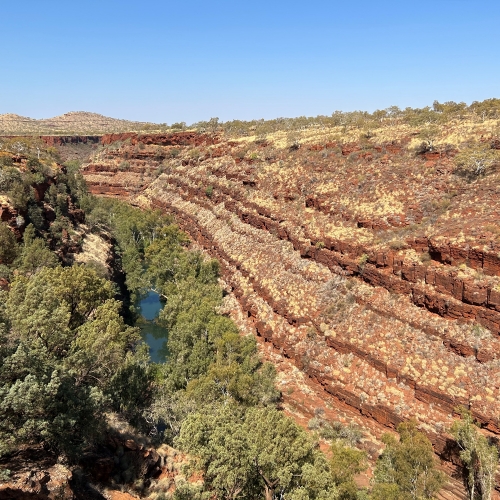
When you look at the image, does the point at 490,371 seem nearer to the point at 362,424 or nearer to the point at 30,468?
the point at 362,424

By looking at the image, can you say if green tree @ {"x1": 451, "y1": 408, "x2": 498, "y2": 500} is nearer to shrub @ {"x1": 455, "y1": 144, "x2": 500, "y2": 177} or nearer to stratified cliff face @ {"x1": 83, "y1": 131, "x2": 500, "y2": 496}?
stratified cliff face @ {"x1": 83, "y1": 131, "x2": 500, "y2": 496}

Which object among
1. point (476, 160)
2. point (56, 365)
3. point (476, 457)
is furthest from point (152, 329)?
point (476, 160)

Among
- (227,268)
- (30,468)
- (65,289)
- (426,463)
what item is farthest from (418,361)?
(227,268)

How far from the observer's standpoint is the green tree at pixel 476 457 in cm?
1639

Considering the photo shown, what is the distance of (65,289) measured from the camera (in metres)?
26.2

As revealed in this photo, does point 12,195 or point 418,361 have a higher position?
point 12,195

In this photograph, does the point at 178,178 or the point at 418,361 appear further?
the point at 178,178

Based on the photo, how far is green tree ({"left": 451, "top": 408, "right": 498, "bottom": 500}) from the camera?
1639 centimetres

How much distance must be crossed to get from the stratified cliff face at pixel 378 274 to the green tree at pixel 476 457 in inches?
76.5

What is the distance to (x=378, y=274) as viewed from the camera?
29.8 metres

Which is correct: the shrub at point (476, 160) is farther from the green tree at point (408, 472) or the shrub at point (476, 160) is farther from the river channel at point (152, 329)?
the river channel at point (152, 329)

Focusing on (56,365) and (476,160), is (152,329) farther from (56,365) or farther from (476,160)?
(476,160)

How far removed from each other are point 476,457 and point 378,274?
13.9m

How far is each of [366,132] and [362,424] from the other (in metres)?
37.0
